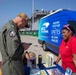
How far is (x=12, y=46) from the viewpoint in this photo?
140 inches

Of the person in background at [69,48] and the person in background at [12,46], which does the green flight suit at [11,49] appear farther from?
the person in background at [69,48]

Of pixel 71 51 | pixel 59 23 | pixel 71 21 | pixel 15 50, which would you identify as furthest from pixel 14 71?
pixel 59 23

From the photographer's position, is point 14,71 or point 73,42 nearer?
point 14,71

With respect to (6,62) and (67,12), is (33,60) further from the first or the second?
(67,12)

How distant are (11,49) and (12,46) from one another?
0.17ft

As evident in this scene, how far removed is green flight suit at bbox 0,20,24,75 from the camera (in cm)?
357

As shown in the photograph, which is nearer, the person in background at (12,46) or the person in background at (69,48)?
the person in background at (12,46)

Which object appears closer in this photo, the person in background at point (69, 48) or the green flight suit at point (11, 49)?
the green flight suit at point (11, 49)

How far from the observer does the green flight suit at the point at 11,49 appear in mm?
3570

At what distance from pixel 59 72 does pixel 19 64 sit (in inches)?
34.7

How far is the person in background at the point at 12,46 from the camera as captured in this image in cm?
357

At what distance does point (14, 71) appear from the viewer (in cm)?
373

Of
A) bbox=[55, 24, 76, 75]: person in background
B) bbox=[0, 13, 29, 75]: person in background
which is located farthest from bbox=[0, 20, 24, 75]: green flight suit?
bbox=[55, 24, 76, 75]: person in background

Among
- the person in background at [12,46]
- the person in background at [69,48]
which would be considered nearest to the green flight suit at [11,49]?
the person in background at [12,46]
